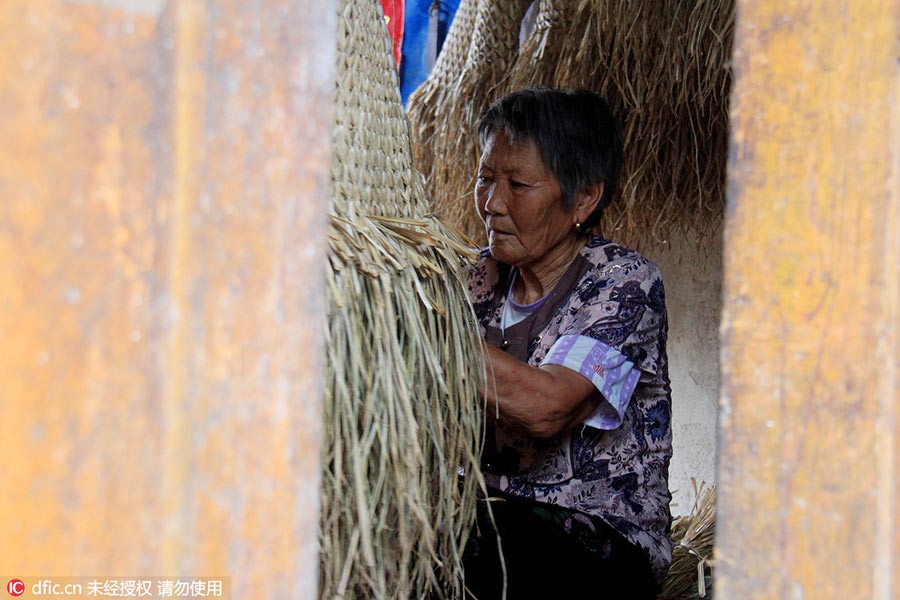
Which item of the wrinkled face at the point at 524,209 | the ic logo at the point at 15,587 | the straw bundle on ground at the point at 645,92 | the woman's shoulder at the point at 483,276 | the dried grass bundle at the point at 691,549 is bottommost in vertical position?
the dried grass bundle at the point at 691,549

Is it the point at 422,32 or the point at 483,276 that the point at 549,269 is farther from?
the point at 422,32

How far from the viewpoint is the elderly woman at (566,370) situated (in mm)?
1594

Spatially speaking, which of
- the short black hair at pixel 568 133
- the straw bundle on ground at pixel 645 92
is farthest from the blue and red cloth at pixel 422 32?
the short black hair at pixel 568 133

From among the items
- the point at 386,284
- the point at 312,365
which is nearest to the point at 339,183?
the point at 386,284

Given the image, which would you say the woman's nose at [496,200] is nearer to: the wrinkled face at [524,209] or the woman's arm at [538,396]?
the wrinkled face at [524,209]

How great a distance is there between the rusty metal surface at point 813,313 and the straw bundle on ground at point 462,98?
204 centimetres

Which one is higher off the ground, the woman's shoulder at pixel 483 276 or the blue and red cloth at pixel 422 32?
the blue and red cloth at pixel 422 32

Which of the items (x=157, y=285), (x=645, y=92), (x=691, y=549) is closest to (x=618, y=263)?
(x=645, y=92)

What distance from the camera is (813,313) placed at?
2.05 ft

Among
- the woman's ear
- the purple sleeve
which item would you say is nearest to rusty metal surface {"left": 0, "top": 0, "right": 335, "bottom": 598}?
the purple sleeve

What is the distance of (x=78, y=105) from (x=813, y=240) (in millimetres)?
484

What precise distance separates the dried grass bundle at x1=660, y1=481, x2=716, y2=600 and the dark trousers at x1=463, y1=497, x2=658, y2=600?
1.61ft

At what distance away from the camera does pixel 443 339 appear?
1.02 metres

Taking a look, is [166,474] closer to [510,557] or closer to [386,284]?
[386,284]
